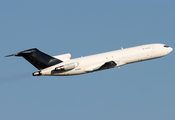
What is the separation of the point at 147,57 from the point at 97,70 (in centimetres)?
1022

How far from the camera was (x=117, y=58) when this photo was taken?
56.8 meters

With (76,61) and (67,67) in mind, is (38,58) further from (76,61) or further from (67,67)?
(76,61)

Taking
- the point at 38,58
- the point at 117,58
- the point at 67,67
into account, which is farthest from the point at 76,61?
the point at 117,58

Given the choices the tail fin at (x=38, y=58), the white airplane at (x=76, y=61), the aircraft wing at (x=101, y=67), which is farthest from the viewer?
the aircraft wing at (x=101, y=67)

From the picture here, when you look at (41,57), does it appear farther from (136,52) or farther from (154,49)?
(154,49)

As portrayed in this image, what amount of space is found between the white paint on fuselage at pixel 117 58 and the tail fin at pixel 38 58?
808 mm

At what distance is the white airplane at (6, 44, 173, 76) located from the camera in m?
53.4

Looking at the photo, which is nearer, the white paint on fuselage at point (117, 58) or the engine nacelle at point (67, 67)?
the engine nacelle at point (67, 67)

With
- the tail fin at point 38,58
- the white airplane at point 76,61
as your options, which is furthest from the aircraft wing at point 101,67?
the tail fin at point 38,58

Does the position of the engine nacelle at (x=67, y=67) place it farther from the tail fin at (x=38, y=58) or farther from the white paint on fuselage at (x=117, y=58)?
the tail fin at (x=38, y=58)

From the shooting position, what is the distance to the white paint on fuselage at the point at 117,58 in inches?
2143

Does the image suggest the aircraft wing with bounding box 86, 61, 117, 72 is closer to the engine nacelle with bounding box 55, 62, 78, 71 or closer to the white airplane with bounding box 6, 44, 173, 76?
the white airplane with bounding box 6, 44, 173, 76

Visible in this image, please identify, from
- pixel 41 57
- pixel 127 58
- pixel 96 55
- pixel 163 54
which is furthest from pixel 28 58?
pixel 163 54

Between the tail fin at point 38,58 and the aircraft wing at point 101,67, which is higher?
the tail fin at point 38,58
